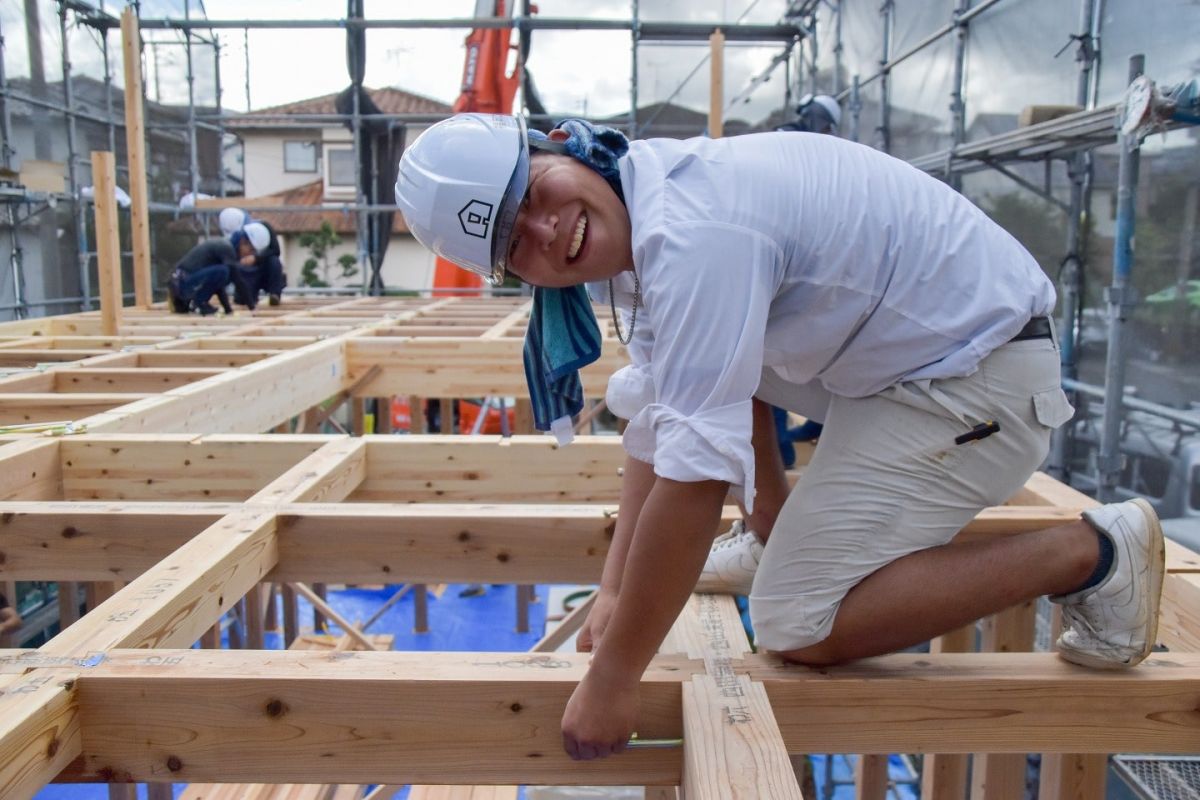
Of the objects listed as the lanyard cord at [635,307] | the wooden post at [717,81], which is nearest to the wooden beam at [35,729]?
the lanyard cord at [635,307]

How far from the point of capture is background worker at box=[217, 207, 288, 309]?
30.3ft

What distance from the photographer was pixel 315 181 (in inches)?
979

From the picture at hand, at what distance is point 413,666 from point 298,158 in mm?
26289

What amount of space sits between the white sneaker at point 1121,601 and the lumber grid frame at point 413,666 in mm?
43

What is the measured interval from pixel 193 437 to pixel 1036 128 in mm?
4219

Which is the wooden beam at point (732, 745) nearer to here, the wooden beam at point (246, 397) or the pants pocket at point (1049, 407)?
the pants pocket at point (1049, 407)

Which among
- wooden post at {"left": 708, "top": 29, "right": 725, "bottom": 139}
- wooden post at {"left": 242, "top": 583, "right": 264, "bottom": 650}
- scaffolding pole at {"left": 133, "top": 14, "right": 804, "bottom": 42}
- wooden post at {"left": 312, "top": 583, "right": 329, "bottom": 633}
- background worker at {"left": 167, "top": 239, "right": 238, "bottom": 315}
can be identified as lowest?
wooden post at {"left": 312, "top": 583, "right": 329, "bottom": 633}

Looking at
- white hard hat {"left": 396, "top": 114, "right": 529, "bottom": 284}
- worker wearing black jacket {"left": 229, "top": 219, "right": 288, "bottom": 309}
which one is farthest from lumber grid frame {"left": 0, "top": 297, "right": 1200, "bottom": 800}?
worker wearing black jacket {"left": 229, "top": 219, "right": 288, "bottom": 309}

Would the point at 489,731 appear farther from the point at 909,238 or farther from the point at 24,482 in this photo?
the point at 24,482

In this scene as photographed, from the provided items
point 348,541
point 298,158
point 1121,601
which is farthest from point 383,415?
point 298,158

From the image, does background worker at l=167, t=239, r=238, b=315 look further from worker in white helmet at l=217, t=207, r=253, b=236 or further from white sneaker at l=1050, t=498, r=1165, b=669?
white sneaker at l=1050, t=498, r=1165, b=669

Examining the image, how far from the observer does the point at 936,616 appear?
5.12 ft

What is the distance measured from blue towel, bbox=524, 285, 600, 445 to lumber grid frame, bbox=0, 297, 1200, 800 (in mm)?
491

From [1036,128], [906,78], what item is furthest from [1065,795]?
[906,78]
